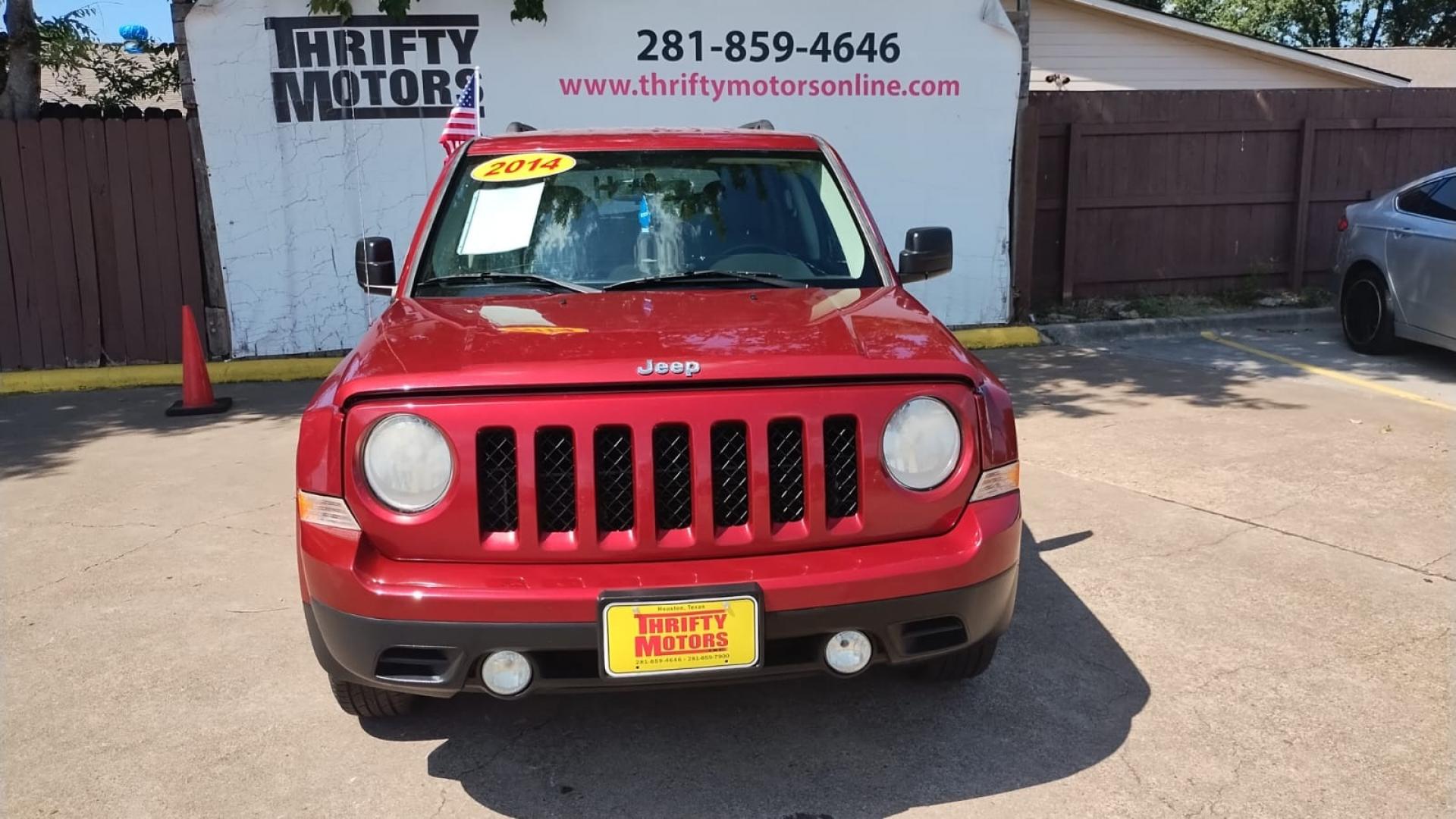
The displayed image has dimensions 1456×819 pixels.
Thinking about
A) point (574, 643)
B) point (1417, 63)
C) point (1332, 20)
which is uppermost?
point (1332, 20)

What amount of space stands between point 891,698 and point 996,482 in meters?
0.96

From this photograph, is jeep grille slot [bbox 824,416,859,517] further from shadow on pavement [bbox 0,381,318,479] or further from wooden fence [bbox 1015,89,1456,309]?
wooden fence [bbox 1015,89,1456,309]

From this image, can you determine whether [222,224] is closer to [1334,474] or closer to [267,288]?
[267,288]

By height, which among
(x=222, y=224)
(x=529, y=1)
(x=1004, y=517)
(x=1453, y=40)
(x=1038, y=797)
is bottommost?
(x=1038, y=797)

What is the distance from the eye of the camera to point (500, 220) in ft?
13.1

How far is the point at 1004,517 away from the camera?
291 cm

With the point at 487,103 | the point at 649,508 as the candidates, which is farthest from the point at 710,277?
the point at 487,103

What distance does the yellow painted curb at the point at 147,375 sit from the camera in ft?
29.3

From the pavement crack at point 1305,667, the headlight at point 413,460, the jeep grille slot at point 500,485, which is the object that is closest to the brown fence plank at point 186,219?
the headlight at point 413,460

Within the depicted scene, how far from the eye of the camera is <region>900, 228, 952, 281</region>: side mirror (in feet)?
14.0

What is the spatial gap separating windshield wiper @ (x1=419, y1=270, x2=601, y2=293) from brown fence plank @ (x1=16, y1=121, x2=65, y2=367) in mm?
6972

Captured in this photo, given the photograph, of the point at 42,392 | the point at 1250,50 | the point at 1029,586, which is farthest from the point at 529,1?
the point at 1250,50

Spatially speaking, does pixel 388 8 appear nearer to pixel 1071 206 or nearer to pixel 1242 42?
pixel 1071 206

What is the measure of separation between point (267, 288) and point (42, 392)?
1907 millimetres
